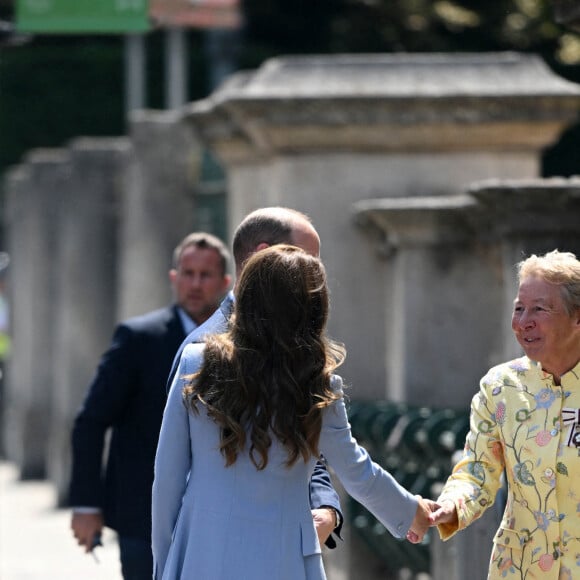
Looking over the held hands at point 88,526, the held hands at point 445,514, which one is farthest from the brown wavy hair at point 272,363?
the held hands at point 88,526

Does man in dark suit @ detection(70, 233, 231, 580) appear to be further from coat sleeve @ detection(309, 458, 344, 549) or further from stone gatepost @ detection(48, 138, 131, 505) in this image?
stone gatepost @ detection(48, 138, 131, 505)

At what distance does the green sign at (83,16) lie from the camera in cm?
1370

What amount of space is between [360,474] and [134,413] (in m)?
1.84

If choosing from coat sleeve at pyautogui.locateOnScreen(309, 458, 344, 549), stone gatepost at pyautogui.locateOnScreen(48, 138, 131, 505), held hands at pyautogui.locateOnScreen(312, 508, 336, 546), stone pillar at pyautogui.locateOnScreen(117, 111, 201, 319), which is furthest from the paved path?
held hands at pyautogui.locateOnScreen(312, 508, 336, 546)

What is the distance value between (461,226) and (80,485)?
8.22 feet

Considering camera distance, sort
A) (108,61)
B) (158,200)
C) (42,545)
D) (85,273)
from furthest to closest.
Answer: (108,61)
(85,273)
(158,200)
(42,545)

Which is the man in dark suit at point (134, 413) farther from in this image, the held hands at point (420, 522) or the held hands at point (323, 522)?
the held hands at point (420, 522)

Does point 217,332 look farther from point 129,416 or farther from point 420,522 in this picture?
point 129,416

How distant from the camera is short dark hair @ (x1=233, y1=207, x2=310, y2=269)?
15.4 ft

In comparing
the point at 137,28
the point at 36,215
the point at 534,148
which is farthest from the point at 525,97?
the point at 36,215

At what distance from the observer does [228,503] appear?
429 centimetres

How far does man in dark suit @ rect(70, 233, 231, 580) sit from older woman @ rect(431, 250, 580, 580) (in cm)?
149

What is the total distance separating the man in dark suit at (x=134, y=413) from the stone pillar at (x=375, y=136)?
2.23m

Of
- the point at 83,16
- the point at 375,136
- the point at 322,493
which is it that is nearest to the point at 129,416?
the point at 322,493
